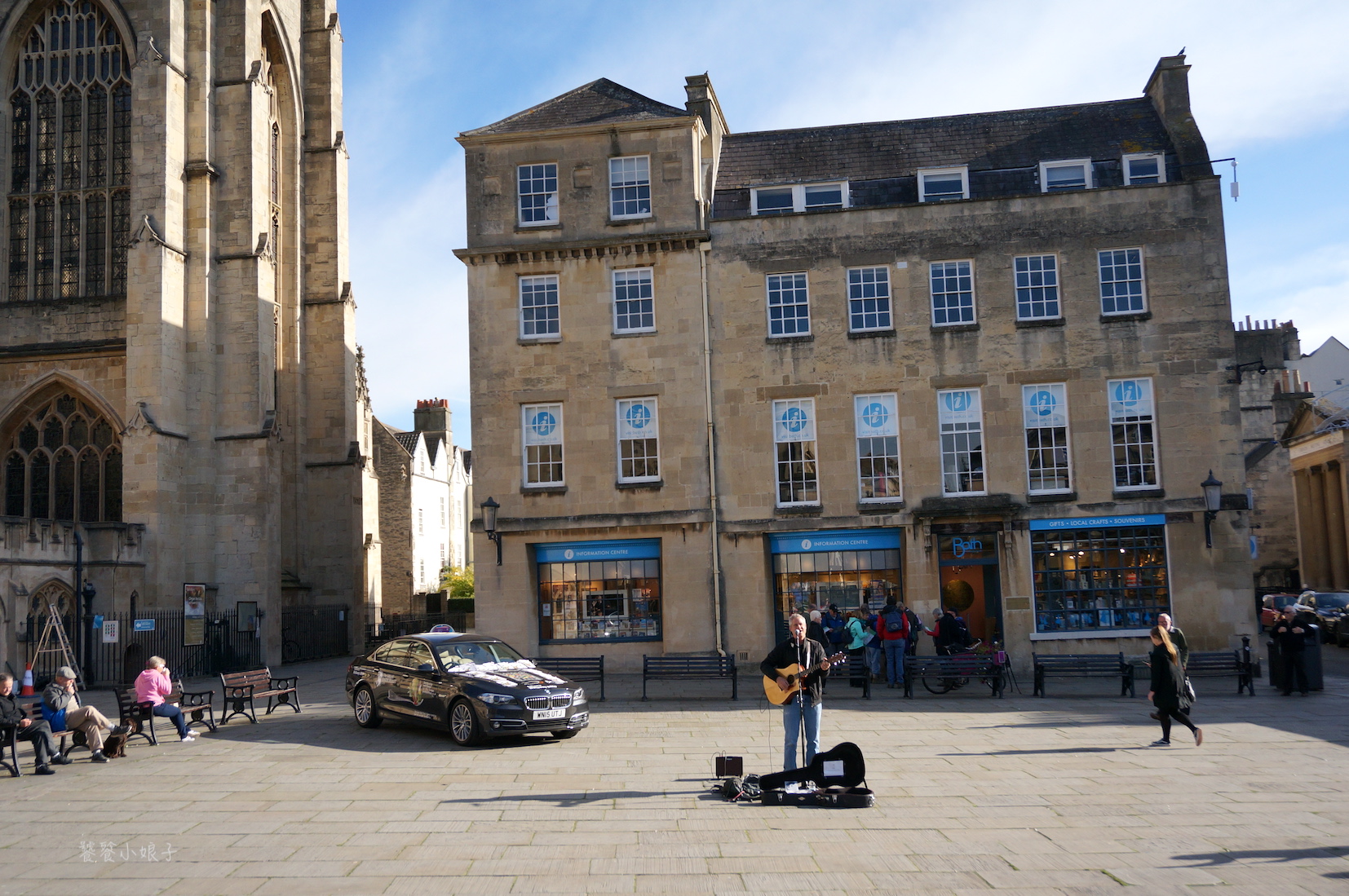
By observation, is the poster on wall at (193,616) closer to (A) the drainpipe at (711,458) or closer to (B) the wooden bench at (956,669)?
(A) the drainpipe at (711,458)

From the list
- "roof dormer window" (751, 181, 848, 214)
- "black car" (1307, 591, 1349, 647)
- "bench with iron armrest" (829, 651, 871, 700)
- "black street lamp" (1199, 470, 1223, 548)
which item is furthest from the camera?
"black car" (1307, 591, 1349, 647)

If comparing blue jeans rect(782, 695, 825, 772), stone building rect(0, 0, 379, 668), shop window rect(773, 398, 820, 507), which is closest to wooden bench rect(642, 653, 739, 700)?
shop window rect(773, 398, 820, 507)

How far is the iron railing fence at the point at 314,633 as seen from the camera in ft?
113

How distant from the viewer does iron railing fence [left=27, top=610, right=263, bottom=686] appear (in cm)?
2530

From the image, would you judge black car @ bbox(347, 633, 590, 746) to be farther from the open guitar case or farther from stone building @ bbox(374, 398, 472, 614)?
stone building @ bbox(374, 398, 472, 614)

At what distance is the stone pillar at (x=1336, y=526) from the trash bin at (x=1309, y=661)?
29.6 meters

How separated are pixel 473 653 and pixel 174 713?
4509 millimetres

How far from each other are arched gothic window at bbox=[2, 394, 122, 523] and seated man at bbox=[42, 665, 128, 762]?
65.9 ft

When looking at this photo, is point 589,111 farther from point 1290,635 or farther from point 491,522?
point 1290,635

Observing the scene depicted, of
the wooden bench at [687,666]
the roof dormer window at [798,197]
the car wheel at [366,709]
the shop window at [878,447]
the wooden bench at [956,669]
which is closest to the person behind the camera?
the car wheel at [366,709]

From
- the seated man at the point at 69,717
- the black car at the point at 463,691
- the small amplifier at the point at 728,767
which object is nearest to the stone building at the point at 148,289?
the seated man at the point at 69,717

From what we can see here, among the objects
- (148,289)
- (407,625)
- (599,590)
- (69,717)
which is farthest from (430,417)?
(69,717)

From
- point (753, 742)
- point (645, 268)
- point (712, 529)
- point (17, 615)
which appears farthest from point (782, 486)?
point (17, 615)

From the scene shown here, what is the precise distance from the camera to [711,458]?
77.8 feet
